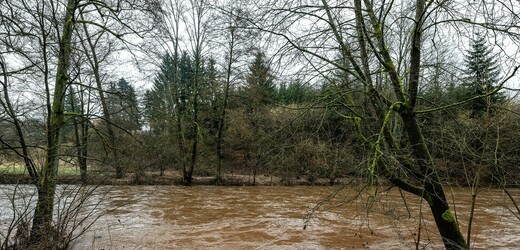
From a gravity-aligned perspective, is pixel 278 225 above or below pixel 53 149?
below

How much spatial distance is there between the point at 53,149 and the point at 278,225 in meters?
5.59

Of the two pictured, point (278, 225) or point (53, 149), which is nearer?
point (53, 149)

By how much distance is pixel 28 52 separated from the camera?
5645 mm

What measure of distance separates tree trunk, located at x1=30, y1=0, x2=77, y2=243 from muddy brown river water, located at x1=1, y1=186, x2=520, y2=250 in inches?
33.1

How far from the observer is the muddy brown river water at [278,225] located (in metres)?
6.93

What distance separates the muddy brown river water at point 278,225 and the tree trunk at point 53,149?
2.76 feet

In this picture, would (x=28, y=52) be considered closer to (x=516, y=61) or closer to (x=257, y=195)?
(x=516, y=61)

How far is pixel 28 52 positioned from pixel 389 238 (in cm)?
792

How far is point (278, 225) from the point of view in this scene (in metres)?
9.06

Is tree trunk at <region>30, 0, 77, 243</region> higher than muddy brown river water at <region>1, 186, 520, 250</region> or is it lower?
higher

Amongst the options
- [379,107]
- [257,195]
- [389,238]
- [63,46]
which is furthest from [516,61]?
[257,195]

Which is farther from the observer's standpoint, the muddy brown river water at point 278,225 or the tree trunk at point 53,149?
the muddy brown river water at point 278,225

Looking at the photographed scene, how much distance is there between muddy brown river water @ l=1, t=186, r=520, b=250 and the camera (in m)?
6.93

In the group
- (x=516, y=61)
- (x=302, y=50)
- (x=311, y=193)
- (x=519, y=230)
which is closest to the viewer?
(x=516, y=61)
